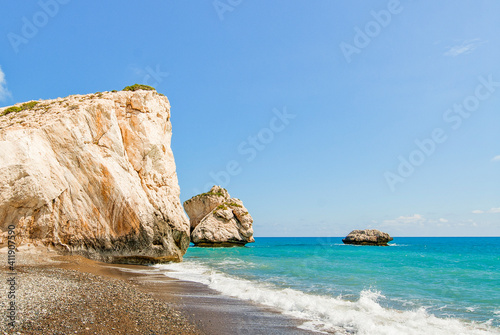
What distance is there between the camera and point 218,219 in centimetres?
6475

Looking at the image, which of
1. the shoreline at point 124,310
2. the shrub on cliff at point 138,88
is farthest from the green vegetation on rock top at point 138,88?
the shoreline at point 124,310

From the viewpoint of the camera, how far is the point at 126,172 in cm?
2192

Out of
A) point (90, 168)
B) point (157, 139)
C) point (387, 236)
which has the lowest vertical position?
point (387, 236)

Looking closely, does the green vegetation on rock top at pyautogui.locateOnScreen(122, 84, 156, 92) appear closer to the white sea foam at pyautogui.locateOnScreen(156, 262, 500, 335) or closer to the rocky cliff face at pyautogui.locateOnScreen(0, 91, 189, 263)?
the rocky cliff face at pyautogui.locateOnScreen(0, 91, 189, 263)

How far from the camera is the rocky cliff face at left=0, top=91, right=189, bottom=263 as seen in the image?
18.1 metres

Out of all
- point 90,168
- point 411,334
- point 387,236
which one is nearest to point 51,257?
point 90,168

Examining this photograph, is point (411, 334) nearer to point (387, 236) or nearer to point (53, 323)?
point (53, 323)

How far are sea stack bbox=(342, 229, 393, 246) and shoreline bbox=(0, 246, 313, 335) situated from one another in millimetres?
78358

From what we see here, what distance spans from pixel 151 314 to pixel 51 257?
42.9ft

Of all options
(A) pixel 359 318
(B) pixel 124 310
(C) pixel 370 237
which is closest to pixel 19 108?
(B) pixel 124 310

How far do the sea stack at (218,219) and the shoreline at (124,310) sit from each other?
50852mm

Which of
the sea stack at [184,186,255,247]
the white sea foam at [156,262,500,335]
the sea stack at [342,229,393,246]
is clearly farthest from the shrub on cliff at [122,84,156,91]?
the sea stack at [342,229,393,246]

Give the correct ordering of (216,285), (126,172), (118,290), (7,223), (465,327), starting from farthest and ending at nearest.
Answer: (126,172) → (7,223) → (216,285) → (118,290) → (465,327)

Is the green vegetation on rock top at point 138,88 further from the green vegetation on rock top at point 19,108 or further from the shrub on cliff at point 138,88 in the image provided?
the green vegetation on rock top at point 19,108
